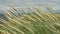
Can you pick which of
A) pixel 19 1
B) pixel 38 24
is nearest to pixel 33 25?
pixel 38 24

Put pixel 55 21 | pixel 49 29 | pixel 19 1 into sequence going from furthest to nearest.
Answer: pixel 19 1 → pixel 55 21 → pixel 49 29

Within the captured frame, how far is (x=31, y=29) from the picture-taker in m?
6.65

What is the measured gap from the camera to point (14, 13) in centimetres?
744

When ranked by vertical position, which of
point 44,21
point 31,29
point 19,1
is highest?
point 19,1

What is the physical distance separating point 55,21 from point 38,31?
686 mm

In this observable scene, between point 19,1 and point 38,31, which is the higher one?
point 19,1

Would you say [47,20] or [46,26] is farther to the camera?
[47,20]

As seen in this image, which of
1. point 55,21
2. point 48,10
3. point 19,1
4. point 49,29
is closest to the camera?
point 49,29

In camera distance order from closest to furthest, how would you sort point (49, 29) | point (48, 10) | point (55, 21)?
point (49, 29) → point (55, 21) → point (48, 10)

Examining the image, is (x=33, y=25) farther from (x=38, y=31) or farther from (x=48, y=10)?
(x=48, y=10)

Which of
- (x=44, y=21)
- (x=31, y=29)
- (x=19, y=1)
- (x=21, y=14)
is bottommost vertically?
(x=31, y=29)

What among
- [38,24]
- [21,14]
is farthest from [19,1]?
[38,24]

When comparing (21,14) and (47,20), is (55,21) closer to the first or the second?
(47,20)

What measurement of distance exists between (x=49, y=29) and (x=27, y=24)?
720 millimetres
